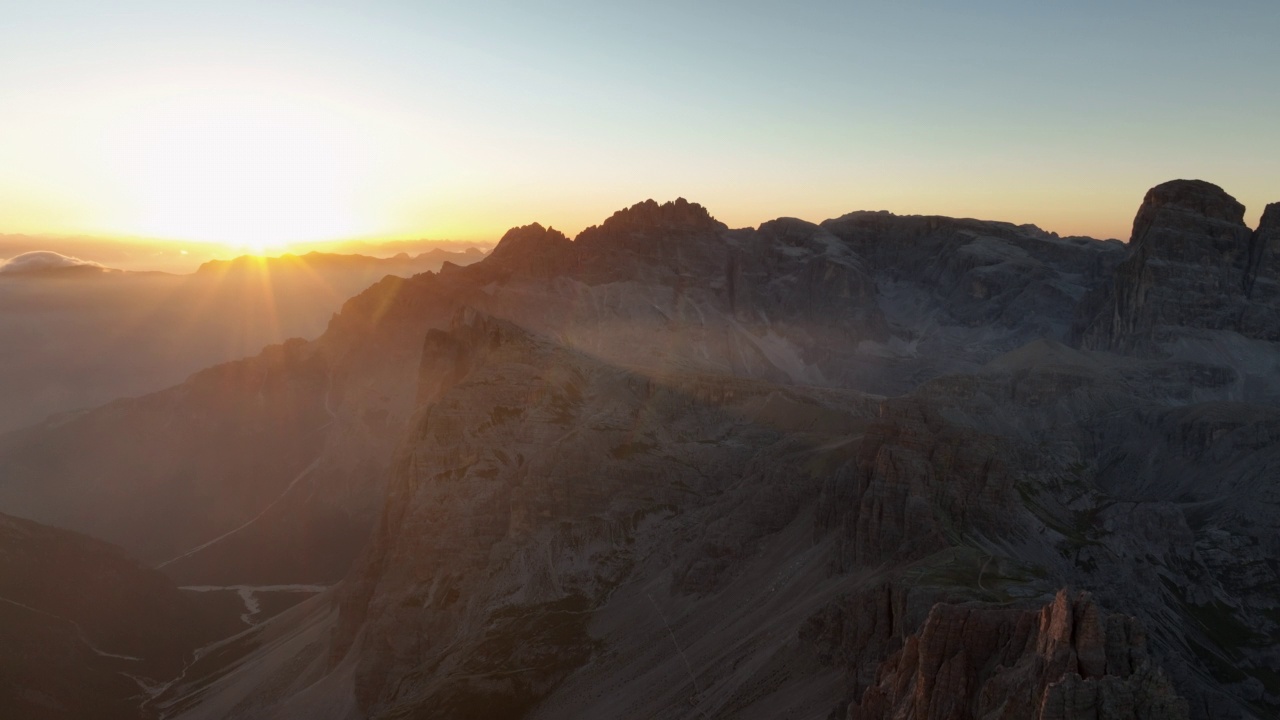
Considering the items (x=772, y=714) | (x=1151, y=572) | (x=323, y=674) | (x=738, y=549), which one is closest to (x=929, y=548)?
(x=772, y=714)

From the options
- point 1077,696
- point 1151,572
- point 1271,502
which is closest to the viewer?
point 1077,696

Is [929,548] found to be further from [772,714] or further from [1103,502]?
[1103,502]

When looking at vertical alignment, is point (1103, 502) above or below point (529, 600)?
above

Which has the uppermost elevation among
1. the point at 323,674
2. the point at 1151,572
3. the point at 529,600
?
the point at 1151,572

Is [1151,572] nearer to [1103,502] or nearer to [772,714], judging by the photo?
[1103,502]

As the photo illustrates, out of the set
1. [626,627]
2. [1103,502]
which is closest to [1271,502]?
[1103,502]

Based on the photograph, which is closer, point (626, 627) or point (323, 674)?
point (626, 627)

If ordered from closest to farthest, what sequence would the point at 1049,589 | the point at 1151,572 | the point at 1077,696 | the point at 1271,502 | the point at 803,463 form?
the point at 1077,696
the point at 1049,589
the point at 1151,572
the point at 803,463
the point at 1271,502
